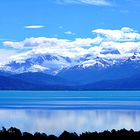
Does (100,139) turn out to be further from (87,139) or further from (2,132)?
(2,132)

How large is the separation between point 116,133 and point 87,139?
203 centimetres

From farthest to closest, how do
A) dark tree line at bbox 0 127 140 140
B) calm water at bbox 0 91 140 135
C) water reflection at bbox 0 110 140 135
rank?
calm water at bbox 0 91 140 135
water reflection at bbox 0 110 140 135
dark tree line at bbox 0 127 140 140

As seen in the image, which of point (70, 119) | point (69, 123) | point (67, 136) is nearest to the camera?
point (67, 136)

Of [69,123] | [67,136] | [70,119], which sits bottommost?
[67,136]

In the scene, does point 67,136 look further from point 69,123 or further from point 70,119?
point 70,119

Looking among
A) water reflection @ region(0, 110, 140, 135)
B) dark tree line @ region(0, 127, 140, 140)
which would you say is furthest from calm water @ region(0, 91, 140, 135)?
dark tree line @ region(0, 127, 140, 140)

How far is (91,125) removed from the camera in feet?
169

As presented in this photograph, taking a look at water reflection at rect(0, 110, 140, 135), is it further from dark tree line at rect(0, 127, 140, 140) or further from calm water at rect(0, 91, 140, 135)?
dark tree line at rect(0, 127, 140, 140)

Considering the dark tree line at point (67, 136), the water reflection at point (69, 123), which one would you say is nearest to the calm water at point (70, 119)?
the water reflection at point (69, 123)

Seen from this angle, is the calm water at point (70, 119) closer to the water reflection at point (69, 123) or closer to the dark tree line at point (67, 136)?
the water reflection at point (69, 123)

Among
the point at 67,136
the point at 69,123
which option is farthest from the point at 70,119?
the point at 67,136

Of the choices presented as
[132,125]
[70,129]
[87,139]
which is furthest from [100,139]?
[132,125]

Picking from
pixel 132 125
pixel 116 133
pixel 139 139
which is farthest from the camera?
pixel 132 125

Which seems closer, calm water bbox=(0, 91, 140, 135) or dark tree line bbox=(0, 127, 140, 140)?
dark tree line bbox=(0, 127, 140, 140)
